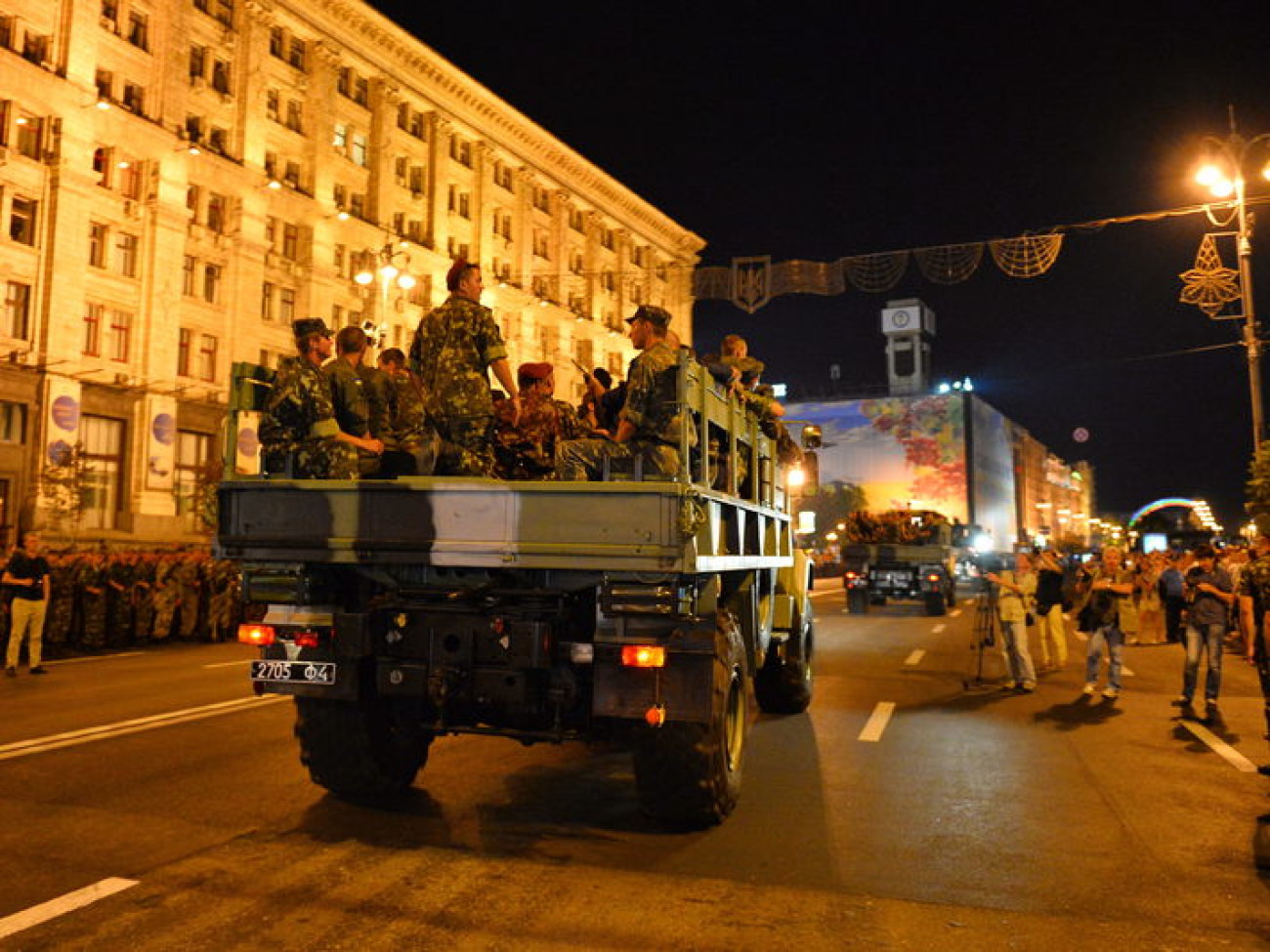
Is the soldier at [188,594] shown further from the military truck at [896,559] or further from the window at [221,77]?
the window at [221,77]

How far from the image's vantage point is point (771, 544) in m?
8.38

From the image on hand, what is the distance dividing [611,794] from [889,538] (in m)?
21.6

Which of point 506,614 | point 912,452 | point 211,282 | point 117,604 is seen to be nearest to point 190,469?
point 211,282

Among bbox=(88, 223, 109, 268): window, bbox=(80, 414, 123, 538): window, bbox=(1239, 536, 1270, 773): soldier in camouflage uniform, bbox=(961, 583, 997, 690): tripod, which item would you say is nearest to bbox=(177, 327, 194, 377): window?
bbox=(80, 414, 123, 538): window

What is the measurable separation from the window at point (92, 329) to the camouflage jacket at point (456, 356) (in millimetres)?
33598

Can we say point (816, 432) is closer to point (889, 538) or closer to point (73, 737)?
point (73, 737)

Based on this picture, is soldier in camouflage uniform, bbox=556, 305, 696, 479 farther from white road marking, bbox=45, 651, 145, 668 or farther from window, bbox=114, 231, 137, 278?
window, bbox=114, 231, 137, 278

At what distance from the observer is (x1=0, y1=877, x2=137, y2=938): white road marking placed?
4.11m

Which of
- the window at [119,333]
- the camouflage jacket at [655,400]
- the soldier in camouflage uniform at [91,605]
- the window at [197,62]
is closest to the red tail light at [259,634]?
the camouflage jacket at [655,400]

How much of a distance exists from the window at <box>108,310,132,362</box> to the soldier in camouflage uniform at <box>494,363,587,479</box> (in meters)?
34.0

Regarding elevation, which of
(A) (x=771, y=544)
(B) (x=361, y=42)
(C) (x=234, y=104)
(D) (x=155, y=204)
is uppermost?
(B) (x=361, y=42)

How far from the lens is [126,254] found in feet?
120

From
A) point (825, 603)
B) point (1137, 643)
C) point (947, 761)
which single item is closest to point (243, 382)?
point (947, 761)

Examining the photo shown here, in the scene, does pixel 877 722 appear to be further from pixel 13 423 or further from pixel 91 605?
pixel 13 423
